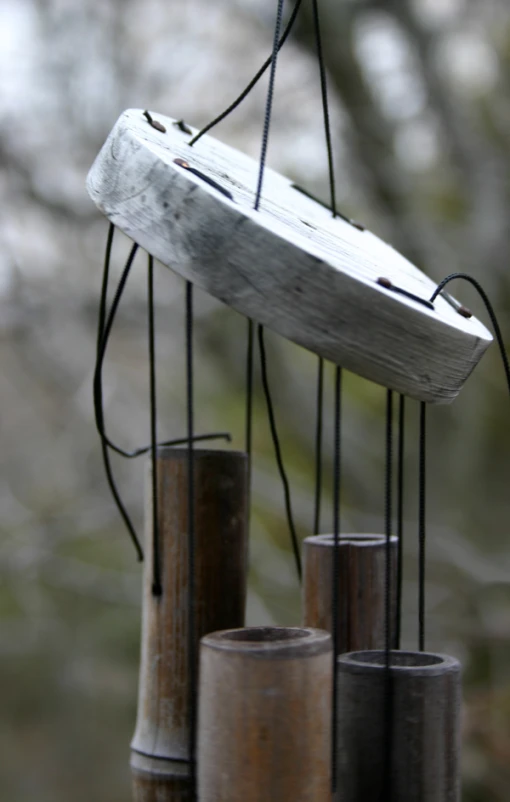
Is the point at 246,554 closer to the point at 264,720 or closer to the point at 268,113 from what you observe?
the point at 264,720

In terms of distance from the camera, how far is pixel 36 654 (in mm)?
4793

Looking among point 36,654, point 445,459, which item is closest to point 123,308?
point 445,459

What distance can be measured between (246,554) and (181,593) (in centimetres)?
6

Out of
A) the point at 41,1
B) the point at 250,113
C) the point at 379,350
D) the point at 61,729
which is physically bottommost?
the point at 61,729

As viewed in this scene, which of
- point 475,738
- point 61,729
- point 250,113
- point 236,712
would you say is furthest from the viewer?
point 61,729

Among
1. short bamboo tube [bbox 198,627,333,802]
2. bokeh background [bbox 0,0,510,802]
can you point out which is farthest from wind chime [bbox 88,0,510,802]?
bokeh background [bbox 0,0,510,802]

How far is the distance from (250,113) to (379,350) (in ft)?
10.2

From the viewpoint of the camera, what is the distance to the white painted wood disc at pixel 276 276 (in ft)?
1.69

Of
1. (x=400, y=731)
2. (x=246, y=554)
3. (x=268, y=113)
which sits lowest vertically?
(x=400, y=731)

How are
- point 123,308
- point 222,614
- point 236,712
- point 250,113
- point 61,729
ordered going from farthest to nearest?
point 61,729 < point 123,308 < point 250,113 < point 222,614 < point 236,712

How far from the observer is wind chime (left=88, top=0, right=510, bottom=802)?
52 centimetres

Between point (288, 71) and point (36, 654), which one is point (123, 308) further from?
point (36, 654)

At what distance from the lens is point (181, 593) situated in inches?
26.8

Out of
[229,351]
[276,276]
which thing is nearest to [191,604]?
[276,276]
